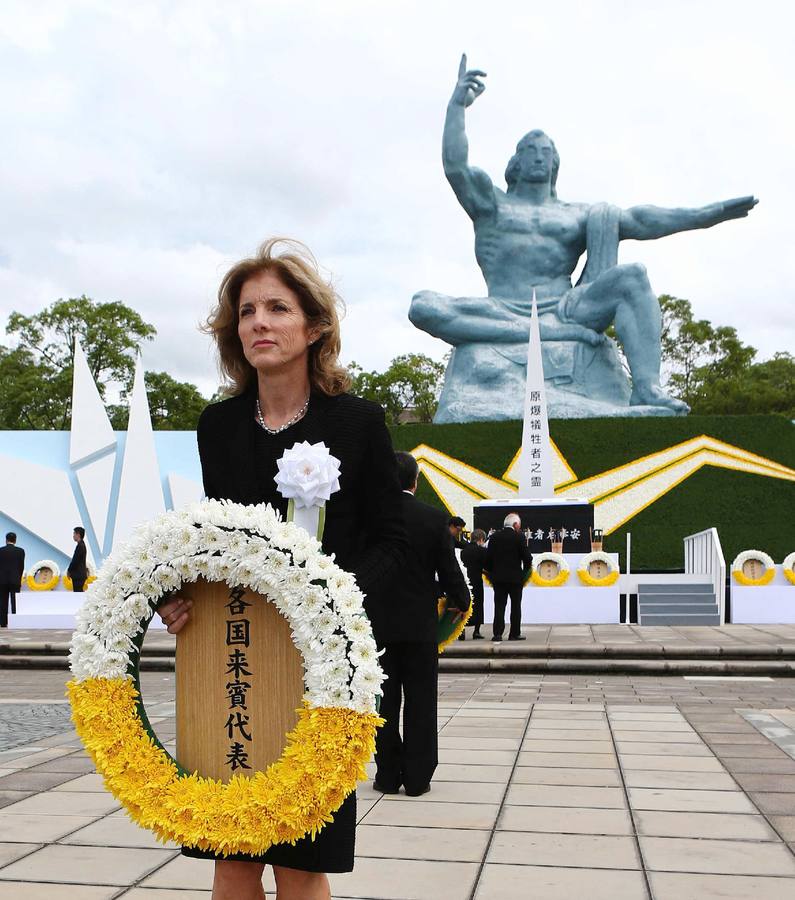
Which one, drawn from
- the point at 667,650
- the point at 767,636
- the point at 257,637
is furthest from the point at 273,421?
the point at 767,636

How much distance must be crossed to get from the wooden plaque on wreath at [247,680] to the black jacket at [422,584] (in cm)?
260

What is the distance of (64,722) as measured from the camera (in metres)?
7.15

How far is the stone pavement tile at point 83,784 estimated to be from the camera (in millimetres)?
4872

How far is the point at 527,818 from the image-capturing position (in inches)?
169

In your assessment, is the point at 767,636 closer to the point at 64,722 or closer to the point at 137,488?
the point at 64,722

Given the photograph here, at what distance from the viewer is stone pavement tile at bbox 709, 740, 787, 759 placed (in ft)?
18.6

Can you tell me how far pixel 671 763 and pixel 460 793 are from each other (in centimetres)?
130

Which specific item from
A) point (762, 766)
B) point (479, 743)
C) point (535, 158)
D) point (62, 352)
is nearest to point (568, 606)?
point (479, 743)

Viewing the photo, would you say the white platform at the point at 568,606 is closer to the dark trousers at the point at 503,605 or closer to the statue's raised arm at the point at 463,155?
the dark trousers at the point at 503,605

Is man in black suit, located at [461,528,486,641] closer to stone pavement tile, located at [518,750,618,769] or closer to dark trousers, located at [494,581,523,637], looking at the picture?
dark trousers, located at [494,581,523,637]

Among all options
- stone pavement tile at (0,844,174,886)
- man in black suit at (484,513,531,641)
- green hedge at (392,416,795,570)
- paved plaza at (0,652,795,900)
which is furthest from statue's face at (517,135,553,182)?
stone pavement tile at (0,844,174,886)

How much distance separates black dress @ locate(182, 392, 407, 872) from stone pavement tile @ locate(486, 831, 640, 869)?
1.78 m

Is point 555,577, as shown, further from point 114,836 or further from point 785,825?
point 114,836

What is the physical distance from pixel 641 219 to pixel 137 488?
557 inches
